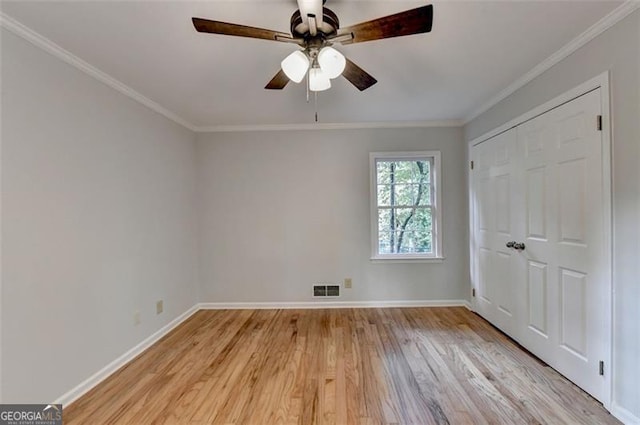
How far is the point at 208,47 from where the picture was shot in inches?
77.9

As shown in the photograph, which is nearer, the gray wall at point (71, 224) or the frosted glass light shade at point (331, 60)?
the frosted glass light shade at point (331, 60)

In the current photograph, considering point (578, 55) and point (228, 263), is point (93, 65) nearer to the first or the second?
point (228, 263)

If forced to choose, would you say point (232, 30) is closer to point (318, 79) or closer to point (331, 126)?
point (318, 79)

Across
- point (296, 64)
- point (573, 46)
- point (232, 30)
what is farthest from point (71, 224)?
point (573, 46)

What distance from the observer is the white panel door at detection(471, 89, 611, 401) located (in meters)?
1.89

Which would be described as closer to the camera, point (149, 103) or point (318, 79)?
point (318, 79)

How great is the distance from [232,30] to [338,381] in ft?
7.69

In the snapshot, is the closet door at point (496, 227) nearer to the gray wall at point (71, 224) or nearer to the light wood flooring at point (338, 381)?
the light wood flooring at point (338, 381)

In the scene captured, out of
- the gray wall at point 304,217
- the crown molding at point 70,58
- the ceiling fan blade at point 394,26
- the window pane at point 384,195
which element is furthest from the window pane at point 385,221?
the crown molding at point 70,58

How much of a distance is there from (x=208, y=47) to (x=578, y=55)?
2552 mm

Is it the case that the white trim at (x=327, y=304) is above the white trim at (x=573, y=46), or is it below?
below

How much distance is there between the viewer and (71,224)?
6.71ft

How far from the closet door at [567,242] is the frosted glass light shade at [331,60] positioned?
1.70 m

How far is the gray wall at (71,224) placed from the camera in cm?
168
